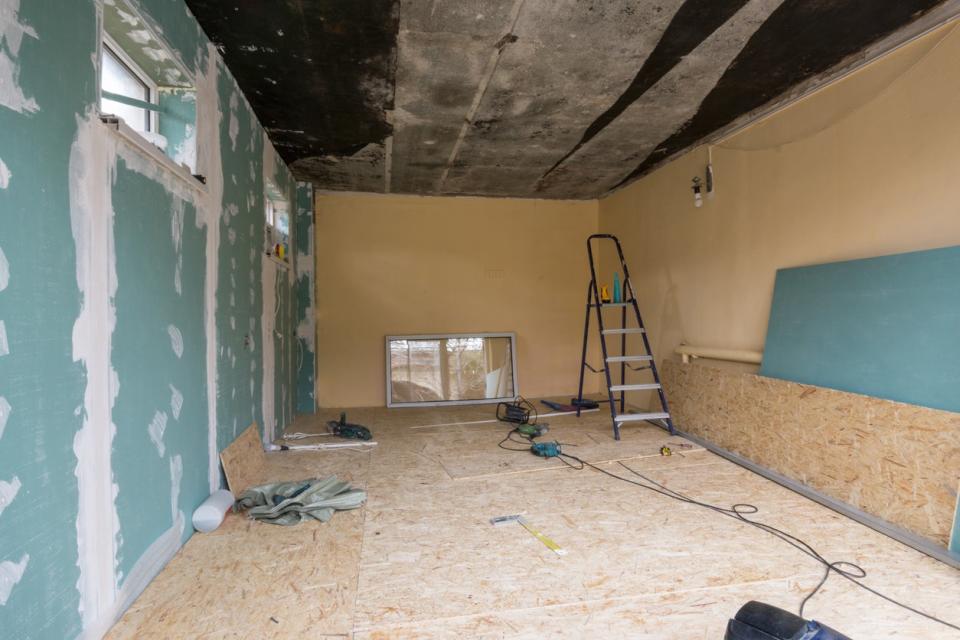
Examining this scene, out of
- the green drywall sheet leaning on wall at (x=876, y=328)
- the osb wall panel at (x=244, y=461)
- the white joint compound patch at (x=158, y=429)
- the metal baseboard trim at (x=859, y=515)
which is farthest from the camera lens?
the osb wall panel at (x=244, y=461)

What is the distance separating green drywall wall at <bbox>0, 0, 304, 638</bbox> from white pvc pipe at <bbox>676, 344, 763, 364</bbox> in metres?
3.48

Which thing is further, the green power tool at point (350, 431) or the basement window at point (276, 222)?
the green power tool at point (350, 431)

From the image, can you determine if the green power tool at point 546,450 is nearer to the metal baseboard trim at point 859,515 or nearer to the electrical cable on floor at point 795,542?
the electrical cable on floor at point 795,542

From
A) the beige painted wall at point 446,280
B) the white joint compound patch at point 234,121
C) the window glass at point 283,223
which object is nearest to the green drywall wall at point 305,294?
the beige painted wall at point 446,280

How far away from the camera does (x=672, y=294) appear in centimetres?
458

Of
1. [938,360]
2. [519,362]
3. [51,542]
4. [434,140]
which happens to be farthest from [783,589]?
[519,362]

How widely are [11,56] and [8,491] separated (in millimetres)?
1066

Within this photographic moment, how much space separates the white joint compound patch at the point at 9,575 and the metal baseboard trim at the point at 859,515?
3.23 meters

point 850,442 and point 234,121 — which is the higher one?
point 234,121

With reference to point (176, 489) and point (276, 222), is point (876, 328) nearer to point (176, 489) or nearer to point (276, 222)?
point (176, 489)

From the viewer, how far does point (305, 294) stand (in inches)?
206

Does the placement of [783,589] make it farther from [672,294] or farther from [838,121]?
[672,294]

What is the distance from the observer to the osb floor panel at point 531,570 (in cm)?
167

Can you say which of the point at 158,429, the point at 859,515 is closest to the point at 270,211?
the point at 158,429
